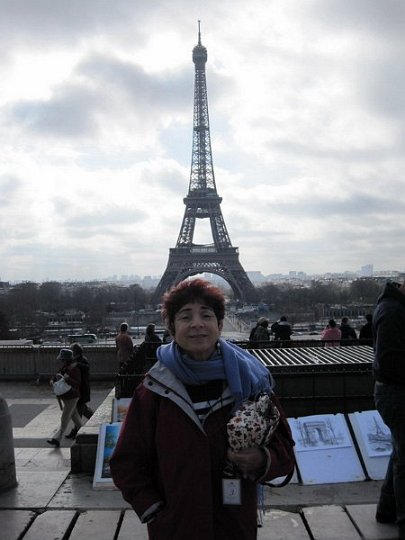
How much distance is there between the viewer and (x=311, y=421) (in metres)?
5.74

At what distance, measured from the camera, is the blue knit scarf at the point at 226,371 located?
105 inches

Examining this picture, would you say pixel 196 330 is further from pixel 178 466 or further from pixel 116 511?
pixel 116 511

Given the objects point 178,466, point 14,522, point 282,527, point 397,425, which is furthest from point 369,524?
point 14,522

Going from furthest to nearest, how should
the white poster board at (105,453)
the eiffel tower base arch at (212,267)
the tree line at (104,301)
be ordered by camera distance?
the eiffel tower base arch at (212,267) < the tree line at (104,301) < the white poster board at (105,453)

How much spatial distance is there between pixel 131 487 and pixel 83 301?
97.9 m

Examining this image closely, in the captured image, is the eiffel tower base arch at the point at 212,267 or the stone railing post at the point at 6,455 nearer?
the stone railing post at the point at 6,455

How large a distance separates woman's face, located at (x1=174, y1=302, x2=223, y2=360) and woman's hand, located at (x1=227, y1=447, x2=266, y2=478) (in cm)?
50

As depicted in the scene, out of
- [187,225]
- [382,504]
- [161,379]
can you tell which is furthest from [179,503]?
[187,225]

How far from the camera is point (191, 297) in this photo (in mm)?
2844

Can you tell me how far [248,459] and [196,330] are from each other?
0.66 metres

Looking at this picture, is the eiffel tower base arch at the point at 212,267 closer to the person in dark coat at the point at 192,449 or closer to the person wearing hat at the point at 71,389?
the person wearing hat at the point at 71,389

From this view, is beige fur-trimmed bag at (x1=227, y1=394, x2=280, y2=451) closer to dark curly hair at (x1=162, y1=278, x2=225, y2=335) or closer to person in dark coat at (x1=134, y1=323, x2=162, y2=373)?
dark curly hair at (x1=162, y1=278, x2=225, y2=335)

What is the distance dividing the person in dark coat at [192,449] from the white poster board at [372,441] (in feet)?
9.50

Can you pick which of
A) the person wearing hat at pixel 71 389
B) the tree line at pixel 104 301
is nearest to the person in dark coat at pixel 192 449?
the person wearing hat at pixel 71 389
